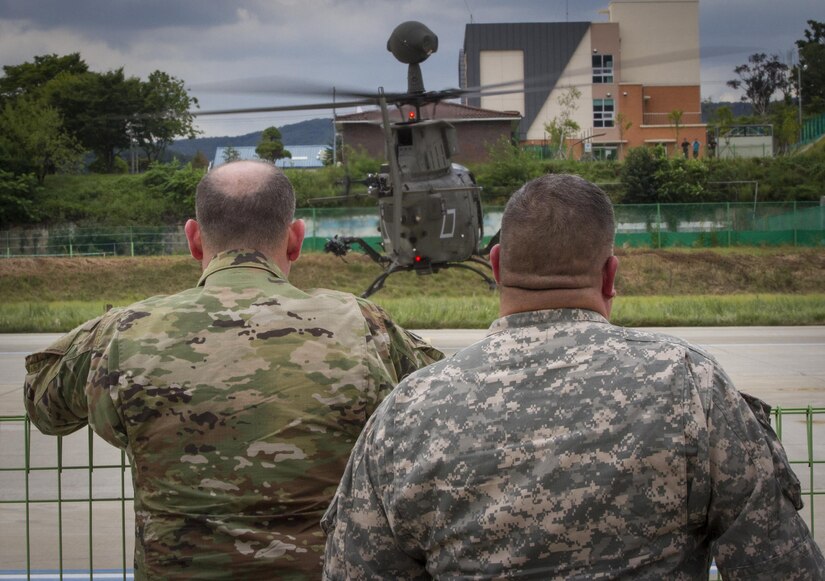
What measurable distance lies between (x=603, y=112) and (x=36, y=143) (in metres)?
36.0

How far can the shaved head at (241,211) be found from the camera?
2838 mm

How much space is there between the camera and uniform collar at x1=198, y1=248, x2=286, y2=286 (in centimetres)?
279

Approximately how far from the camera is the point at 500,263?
2.17 meters

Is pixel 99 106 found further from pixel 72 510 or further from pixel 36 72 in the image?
pixel 72 510

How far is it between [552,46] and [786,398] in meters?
66.2

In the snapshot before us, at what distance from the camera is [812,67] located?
77625 mm

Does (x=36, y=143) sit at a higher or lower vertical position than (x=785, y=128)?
higher

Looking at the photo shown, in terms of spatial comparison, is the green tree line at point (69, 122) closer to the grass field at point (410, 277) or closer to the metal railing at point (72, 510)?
the grass field at point (410, 277)

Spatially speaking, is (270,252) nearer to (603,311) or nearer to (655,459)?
(603,311)

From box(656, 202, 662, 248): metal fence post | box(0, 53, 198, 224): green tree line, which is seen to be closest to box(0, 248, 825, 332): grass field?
box(656, 202, 662, 248): metal fence post

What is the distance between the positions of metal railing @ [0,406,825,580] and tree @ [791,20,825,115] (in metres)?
73.7

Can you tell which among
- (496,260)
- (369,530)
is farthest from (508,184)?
(369,530)

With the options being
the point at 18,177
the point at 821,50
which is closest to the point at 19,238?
the point at 18,177

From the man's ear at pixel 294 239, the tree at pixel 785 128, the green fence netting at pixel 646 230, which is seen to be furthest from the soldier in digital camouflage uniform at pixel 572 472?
the tree at pixel 785 128
